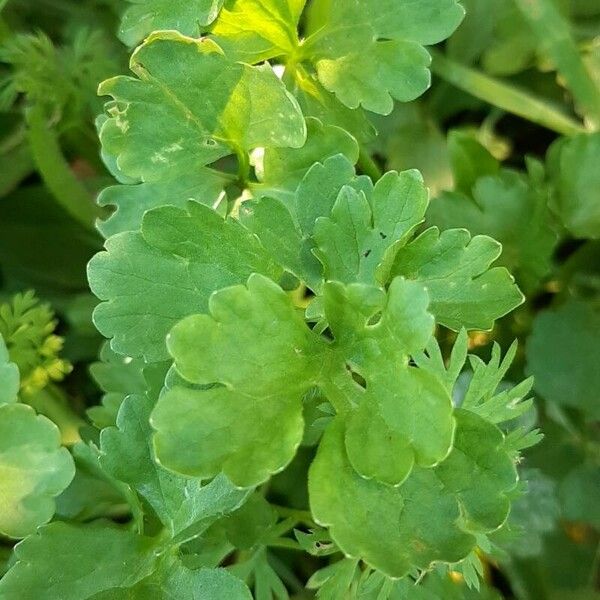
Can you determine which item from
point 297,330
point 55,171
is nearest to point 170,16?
point 297,330

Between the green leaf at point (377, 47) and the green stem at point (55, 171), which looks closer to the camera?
the green leaf at point (377, 47)

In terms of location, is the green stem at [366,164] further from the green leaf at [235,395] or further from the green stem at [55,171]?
the green stem at [55,171]

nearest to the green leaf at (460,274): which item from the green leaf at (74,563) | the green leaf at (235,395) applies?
the green leaf at (235,395)

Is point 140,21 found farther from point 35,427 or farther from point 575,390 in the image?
point 575,390

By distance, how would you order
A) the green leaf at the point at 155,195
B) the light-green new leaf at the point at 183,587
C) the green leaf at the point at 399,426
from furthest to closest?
the green leaf at the point at 155,195 → the light-green new leaf at the point at 183,587 → the green leaf at the point at 399,426

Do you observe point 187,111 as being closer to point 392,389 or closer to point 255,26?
point 255,26

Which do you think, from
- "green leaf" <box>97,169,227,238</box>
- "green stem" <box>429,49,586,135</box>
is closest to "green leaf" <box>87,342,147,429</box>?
"green leaf" <box>97,169,227,238</box>
